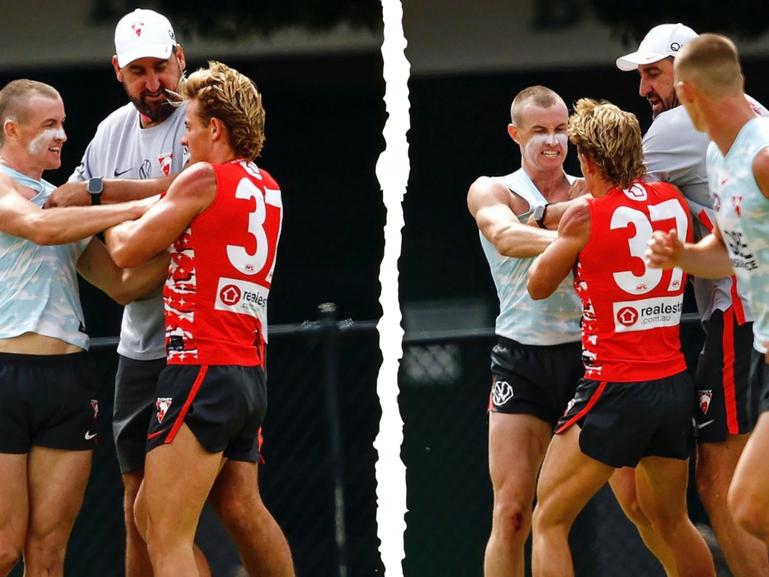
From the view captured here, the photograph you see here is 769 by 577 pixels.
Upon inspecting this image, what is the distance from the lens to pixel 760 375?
4.47 meters

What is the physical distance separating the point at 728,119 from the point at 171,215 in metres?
1.64

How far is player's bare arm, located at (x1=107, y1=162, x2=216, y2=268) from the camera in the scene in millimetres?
4539

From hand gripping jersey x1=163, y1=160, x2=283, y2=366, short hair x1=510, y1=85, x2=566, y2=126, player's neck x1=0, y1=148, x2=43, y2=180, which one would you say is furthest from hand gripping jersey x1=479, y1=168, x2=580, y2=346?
player's neck x1=0, y1=148, x2=43, y2=180

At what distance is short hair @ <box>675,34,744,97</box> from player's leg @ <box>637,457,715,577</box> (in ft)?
4.09

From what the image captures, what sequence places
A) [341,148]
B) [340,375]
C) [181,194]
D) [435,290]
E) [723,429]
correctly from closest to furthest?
[181,194] < [723,429] < [340,375] < [435,290] < [341,148]

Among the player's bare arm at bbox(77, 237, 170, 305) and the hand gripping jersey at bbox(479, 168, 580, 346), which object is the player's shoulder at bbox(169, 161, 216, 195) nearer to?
the player's bare arm at bbox(77, 237, 170, 305)

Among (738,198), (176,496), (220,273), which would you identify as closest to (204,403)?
(176,496)

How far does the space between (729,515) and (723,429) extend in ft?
0.95

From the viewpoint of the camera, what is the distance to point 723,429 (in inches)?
200

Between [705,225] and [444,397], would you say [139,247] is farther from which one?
[444,397]

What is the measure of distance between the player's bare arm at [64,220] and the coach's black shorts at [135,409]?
0.57 meters

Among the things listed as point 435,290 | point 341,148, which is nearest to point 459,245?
point 435,290

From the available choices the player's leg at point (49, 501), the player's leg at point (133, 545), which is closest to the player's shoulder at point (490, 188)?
the player's leg at point (133, 545)

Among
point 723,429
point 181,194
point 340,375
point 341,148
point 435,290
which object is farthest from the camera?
point 341,148
